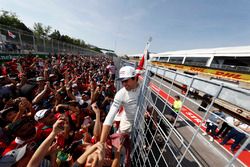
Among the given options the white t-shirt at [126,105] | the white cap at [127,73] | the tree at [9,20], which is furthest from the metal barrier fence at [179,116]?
the tree at [9,20]

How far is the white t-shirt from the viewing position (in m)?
1.81

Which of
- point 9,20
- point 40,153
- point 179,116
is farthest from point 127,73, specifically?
point 9,20

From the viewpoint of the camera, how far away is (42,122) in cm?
284

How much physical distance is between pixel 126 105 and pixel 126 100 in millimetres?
109

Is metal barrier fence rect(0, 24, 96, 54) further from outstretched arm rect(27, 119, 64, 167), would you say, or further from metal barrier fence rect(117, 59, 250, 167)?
metal barrier fence rect(117, 59, 250, 167)

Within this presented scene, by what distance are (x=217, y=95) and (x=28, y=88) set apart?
5.71 m

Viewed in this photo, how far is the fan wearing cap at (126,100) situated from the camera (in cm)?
171

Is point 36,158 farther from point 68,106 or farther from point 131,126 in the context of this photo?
point 68,106

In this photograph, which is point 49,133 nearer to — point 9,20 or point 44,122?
point 44,122

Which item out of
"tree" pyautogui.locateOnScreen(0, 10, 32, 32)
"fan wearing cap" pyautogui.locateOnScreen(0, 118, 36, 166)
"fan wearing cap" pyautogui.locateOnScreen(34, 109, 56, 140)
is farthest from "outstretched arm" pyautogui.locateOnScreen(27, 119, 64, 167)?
"tree" pyautogui.locateOnScreen(0, 10, 32, 32)

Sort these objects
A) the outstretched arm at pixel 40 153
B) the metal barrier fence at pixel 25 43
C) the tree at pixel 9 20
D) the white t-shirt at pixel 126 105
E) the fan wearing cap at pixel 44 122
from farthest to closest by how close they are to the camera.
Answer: the tree at pixel 9 20
the metal barrier fence at pixel 25 43
the fan wearing cap at pixel 44 122
the white t-shirt at pixel 126 105
the outstretched arm at pixel 40 153

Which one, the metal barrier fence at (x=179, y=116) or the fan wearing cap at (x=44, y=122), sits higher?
the metal barrier fence at (x=179, y=116)

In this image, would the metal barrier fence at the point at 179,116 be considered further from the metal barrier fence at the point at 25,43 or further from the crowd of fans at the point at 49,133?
the metal barrier fence at the point at 25,43

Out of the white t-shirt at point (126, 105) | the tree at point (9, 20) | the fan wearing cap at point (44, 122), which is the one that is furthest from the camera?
the tree at point (9, 20)
